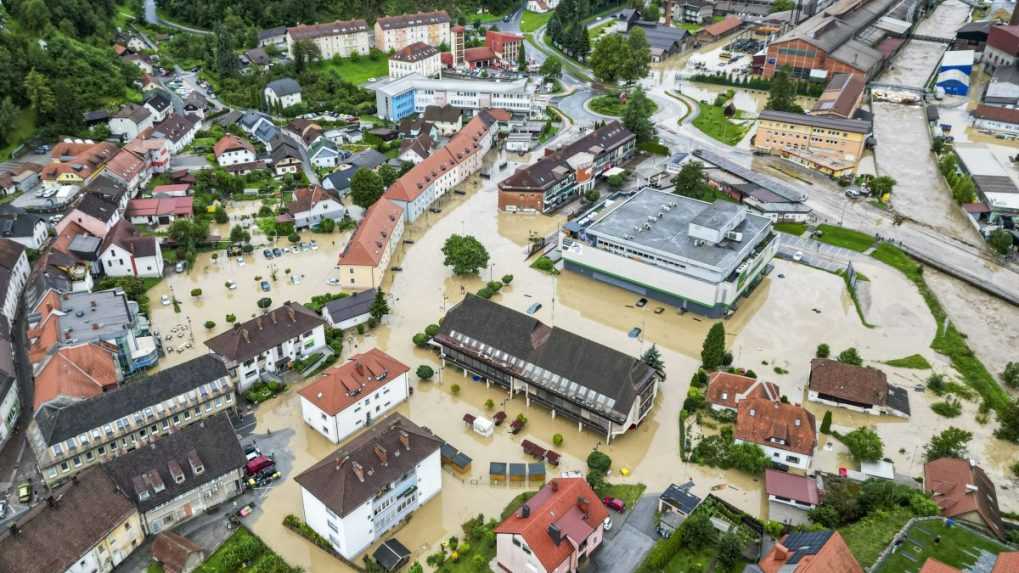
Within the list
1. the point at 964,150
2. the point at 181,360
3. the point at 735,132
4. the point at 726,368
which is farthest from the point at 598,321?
the point at 964,150

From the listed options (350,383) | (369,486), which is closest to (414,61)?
(350,383)

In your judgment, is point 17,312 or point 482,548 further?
point 17,312

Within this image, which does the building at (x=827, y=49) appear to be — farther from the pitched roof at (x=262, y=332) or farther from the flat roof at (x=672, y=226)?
the pitched roof at (x=262, y=332)

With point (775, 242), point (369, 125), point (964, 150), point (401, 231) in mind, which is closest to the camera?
point (775, 242)

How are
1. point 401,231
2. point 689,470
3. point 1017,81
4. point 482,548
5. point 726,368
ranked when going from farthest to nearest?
point 1017,81
point 401,231
point 726,368
point 689,470
point 482,548

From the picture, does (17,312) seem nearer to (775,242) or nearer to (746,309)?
(746,309)

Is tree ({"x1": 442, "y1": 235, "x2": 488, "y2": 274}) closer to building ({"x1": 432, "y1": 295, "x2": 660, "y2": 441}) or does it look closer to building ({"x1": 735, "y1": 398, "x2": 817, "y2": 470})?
building ({"x1": 432, "y1": 295, "x2": 660, "y2": 441})

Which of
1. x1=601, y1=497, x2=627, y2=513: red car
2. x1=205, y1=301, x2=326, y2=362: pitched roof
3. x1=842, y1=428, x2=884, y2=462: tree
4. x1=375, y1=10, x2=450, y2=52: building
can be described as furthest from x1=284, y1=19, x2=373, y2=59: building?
x1=842, y1=428, x2=884, y2=462: tree
